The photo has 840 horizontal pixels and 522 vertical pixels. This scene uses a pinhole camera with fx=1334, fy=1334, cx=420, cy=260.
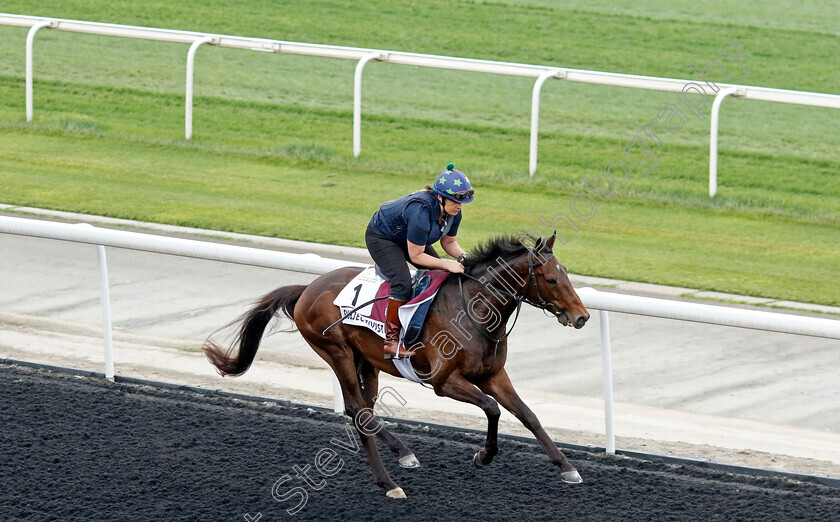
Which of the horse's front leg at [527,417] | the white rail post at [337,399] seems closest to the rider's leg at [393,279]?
the horse's front leg at [527,417]

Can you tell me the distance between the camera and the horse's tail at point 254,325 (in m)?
6.60

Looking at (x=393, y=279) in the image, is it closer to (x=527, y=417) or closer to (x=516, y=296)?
(x=516, y=296)

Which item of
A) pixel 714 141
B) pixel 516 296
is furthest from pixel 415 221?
pixel 714 141

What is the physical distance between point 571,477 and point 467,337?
2.58 ft

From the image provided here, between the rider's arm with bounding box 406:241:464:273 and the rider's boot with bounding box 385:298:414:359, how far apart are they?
0.80 feet

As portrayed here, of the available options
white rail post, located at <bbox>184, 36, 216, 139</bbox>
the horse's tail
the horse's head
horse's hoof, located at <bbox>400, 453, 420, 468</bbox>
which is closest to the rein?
the horse's head

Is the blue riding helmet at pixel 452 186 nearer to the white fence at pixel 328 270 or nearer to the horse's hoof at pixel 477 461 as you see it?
the white fence at pixel 328 270

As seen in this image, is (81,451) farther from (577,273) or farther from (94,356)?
(577,273)

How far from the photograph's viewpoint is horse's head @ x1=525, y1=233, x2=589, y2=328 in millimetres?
5777

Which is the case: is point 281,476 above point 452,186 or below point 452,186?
below

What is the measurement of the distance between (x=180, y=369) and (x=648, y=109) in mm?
11948

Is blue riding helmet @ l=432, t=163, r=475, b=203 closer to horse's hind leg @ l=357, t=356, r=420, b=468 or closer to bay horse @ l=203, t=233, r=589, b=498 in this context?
bay horse @ l=203, t=233, r=589, b=498

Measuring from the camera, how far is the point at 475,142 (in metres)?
16.0

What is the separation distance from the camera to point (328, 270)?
267 inches
